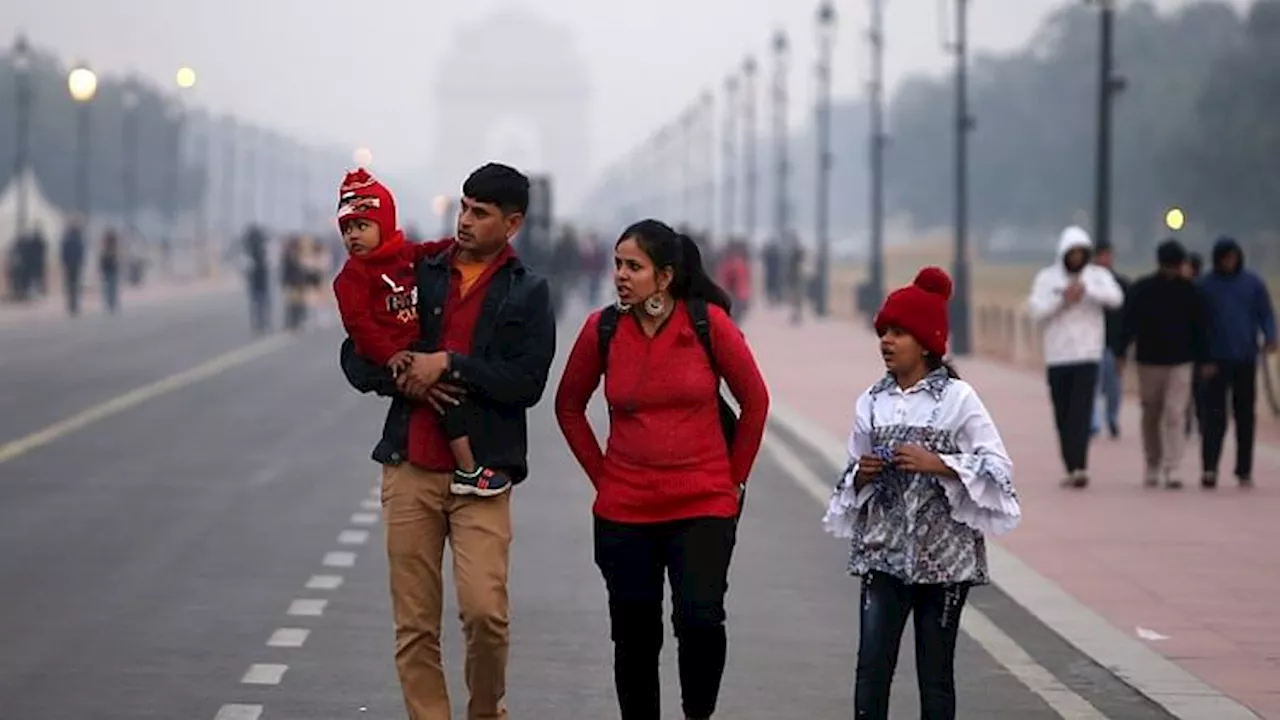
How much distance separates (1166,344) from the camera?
19688 mm

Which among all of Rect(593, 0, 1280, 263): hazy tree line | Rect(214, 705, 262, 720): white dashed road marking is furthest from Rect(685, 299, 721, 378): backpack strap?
Rect(593, 0, 1280, 263): hazy tree line

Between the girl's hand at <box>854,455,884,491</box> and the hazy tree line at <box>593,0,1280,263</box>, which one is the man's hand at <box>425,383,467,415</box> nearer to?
the girl's hand at <box>854,455,884,491</box>

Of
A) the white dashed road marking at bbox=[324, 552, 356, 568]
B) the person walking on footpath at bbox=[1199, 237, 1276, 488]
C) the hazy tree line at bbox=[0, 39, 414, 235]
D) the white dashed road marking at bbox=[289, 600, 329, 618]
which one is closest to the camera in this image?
the white dashed road marking at bbox=[289, 600, 329, 618]

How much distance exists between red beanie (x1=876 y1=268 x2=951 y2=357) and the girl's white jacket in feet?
35.9

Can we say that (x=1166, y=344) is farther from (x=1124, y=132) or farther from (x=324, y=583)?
(x=1124, y=132)

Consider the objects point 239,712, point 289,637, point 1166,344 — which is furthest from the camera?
point 1166,344

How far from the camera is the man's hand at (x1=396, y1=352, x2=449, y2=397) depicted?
28.2 ft

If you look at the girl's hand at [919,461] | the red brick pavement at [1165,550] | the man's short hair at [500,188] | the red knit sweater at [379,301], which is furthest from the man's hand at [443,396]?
the red brick pavement at [1165,550]

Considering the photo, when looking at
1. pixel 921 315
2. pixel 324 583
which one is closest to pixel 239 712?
pixel 921 315

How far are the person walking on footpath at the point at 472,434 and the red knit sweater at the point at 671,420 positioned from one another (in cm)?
22

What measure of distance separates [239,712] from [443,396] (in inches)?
89.7

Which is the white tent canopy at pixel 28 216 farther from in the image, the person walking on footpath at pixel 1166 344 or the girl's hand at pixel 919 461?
the girl's hand at pixel 919 461

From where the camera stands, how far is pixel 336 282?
342 inches

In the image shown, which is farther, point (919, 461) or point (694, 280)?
point (694, 280)
